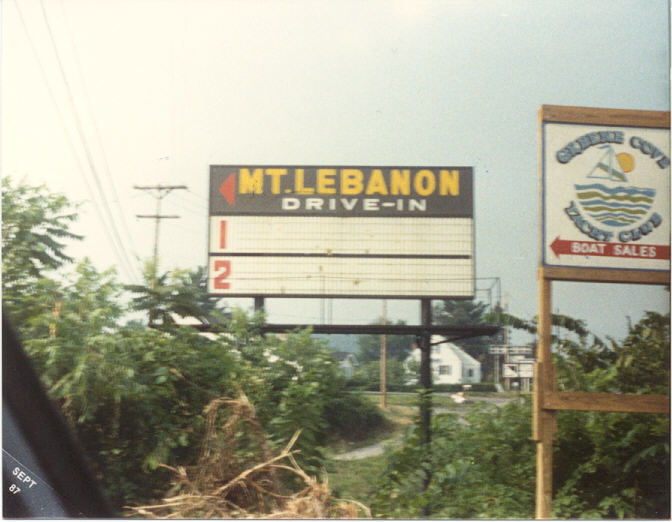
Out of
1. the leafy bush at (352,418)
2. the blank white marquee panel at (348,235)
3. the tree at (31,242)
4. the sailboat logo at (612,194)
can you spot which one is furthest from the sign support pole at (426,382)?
the tree at (31,242)

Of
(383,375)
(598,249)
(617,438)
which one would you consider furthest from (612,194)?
(383,375)

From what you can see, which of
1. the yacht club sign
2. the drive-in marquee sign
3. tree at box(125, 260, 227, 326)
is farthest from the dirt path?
tree at box(125, 260, 227, 326)

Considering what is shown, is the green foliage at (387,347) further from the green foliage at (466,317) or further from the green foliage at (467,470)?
the green foliage at (467,470)

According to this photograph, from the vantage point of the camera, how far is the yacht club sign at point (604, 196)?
168 inches

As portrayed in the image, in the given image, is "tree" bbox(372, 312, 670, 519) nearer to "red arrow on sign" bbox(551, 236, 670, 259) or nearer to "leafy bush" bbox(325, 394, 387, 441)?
"leafy bush" bbox(325, 394, 387, 441)

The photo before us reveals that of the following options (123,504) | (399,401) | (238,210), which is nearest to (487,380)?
(399,401)

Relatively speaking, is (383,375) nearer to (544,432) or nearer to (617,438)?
(544,432)

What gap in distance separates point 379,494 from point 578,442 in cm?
126

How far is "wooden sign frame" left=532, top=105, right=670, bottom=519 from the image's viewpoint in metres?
4.24

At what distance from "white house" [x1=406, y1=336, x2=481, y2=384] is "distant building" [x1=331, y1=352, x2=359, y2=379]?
334 mm

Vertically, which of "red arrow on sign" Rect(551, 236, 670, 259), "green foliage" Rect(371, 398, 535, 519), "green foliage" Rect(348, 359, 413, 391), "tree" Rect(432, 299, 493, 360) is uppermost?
"red arrow on sign" Rect(551, 236, 670, 259)

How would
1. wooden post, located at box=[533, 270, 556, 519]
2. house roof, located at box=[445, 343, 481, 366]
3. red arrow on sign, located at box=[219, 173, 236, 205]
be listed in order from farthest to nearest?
A: red arrow on sign, located at box=[219, 173, 236, 205] → house roof, located at box=[445, 343, 481, 366] → wooden post, located at box=[533, 270, 556, 519]

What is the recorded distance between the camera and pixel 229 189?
4.46 m

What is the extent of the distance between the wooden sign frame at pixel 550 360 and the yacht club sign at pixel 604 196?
0.12 ft
